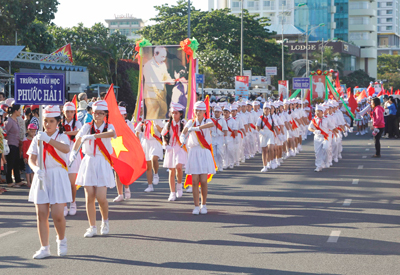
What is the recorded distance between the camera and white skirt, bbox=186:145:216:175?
32.4ft

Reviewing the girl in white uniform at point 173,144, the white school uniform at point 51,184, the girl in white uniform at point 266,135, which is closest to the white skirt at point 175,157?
the girl in white uniform at point 173,144

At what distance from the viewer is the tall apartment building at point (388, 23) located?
157 metres

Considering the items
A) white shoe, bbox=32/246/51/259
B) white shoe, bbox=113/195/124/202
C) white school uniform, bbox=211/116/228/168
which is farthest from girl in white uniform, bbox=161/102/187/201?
white school uniform, bbox=211/116/228/168

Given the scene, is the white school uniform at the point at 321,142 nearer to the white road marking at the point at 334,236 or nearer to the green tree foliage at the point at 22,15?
the white road marking at the point at 334,236

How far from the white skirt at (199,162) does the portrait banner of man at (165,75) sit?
3523 millimetres

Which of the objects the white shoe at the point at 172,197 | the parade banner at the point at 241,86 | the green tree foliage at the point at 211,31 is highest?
the green tree foliage at the point at 211,31

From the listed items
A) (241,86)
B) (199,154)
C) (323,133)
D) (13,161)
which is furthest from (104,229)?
(241,86)

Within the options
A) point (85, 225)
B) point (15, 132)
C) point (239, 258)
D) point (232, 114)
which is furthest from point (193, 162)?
point (232, 114)

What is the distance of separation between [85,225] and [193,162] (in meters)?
2.07

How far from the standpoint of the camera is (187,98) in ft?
44.2

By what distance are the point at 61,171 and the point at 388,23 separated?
541ft

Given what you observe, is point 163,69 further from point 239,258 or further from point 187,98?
point 239,258

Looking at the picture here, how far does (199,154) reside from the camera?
10023 millimetres

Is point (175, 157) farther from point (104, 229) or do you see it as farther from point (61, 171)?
point (61, 171)
